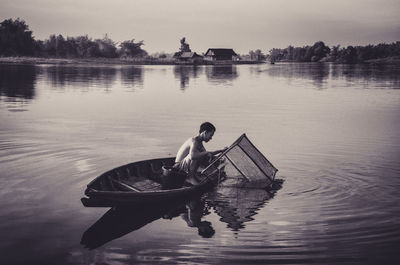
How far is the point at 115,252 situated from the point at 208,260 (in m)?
1.76

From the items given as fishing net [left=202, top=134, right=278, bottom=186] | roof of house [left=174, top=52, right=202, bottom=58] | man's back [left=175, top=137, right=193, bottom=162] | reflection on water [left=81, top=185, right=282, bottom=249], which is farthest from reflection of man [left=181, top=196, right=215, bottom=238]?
roof of house [left=174, top=52, right=202, bottom=58]

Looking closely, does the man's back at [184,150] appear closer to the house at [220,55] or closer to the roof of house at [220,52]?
the house at [220,55]

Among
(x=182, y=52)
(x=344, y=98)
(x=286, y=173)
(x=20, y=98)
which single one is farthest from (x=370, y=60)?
(x=286, y=173)

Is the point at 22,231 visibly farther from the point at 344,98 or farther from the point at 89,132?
Answer: the point at 344,98

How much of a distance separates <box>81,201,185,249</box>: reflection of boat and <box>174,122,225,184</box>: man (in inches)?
39.8

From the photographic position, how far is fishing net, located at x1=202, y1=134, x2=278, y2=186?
11.9 metres

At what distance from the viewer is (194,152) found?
11.5m

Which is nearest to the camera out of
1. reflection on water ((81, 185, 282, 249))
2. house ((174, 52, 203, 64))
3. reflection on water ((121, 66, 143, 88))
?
reflection on water ((81, 185, 282, 249))

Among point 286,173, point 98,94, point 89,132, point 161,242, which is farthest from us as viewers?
point 98,94

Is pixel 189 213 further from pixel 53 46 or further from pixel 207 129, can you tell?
pixel 53 46

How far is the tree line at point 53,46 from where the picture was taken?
118m

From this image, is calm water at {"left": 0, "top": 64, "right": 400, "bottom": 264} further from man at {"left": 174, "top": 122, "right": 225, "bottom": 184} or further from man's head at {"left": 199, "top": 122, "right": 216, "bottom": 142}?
man's head at {"left": 199, "top": 122, "right": 216, "bottom": 142}

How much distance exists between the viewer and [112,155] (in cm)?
1599

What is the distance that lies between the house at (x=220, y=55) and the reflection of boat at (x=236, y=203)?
507 feet
